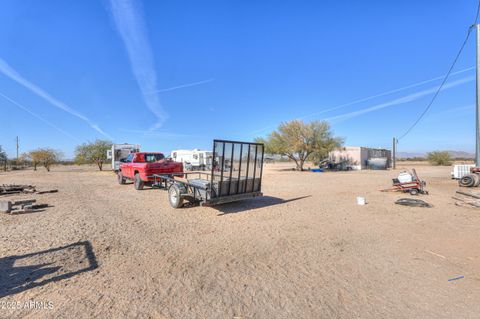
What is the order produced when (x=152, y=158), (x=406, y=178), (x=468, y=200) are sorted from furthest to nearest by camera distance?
(x=152, y=158)
(x=406, y=178)
(x=468, y=200)

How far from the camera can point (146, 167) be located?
11031 millimetres

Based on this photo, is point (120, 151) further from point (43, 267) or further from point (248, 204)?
point (43, 267)

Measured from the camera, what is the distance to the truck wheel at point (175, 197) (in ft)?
25.3

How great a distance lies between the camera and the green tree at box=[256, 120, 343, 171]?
31.1 meters

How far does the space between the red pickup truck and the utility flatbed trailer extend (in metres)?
3.43

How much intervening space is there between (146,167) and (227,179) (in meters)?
5.51

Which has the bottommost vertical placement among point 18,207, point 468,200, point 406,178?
point 18,207

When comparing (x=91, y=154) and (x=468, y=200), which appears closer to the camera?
(x=468, y=200)

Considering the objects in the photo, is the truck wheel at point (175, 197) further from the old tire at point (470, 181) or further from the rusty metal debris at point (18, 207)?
the old tire at point (470, 181)

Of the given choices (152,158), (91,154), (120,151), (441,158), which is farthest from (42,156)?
(441,158)

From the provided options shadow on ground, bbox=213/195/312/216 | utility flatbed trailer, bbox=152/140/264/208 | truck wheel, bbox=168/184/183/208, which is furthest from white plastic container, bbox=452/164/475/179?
truck wheel, bbox=168/184/183/208

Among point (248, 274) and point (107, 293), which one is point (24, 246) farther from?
point (248, 274)

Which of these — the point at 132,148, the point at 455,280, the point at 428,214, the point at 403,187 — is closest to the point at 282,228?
the point at 455,280

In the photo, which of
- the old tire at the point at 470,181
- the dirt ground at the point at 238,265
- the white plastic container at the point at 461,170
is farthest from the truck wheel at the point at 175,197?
the white plastic container at the point at 461,170
